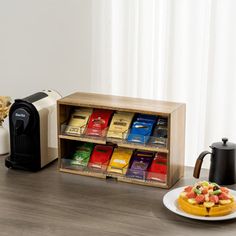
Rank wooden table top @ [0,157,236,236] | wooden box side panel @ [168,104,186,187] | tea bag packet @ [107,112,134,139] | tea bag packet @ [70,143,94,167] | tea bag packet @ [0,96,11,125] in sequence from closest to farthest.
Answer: wooden table top @ [0,157,236,236], wooden box side panel @ [168,104,186,187], tea bag packet @ [107,112,134,139], tea bag packet @ [70,143,94,167], tea bag packet @ [0,96,11,125]

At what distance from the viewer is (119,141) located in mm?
2361

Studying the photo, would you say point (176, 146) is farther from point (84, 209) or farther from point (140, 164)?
point (84, 209)

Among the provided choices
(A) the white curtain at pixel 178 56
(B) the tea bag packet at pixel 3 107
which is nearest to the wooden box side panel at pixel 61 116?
(B) the tea bag packet at pixel 3 107

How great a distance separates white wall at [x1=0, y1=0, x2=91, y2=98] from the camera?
11.5 ft

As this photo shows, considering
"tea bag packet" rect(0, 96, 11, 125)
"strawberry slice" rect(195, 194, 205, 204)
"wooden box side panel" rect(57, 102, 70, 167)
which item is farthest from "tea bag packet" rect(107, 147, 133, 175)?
"tea bag packet" rect(0, 96, 11, 125)

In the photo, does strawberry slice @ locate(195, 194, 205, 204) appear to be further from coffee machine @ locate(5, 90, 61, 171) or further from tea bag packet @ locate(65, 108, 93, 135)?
coffee machine @ locate(5, 90, 61, 171)

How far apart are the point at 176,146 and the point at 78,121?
44cm

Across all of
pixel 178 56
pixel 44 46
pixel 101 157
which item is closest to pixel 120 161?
pixel 101 157

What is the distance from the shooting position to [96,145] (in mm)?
2510

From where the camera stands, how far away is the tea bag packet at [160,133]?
2.30 m

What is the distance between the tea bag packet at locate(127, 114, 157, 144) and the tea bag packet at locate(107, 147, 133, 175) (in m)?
0.09

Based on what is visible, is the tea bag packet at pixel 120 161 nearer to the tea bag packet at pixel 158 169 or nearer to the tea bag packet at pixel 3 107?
the tea bag packet at pixel 158 169

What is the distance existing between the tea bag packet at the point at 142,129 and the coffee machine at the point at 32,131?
38cm

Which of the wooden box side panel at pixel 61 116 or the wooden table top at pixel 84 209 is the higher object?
the wooden box side panel at pixel 61 116
